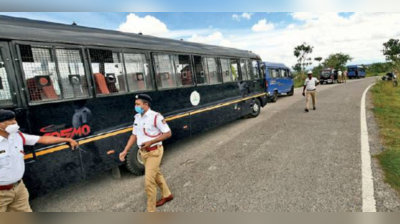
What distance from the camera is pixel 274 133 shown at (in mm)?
6977

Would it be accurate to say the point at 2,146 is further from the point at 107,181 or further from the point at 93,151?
the point at 107,181

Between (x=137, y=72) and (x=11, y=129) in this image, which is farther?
(x=137, y=72)

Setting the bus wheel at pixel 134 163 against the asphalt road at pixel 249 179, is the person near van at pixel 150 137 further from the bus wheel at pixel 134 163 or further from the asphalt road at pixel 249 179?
the bus wheel at pixel 134 163

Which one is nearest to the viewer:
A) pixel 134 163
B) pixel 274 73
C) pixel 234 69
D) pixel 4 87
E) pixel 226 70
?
pixel 4 87

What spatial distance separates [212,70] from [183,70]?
1.35 meters

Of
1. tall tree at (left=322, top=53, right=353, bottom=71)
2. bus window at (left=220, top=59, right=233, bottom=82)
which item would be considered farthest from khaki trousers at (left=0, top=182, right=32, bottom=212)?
tall tree at (left=322, top=53, right=353, bottom=71)

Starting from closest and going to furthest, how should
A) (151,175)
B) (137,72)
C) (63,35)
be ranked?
1. (151,175)
2. (63,35)
3. (137,72)

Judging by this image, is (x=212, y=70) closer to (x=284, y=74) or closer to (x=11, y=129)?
(x=11, y=129)

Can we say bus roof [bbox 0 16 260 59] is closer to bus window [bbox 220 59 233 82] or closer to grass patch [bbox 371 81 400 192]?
bus window [bbox 220 59 233 82]

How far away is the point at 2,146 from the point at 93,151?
166 centimetres

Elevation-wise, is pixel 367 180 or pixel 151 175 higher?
pixel 151 175

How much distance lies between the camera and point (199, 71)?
21.3ft

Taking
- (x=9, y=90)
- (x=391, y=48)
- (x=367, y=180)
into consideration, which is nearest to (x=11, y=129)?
(x=9, y=90)

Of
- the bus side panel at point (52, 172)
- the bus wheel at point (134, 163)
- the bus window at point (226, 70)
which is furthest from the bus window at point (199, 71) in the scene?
the bus side panel at point (52, 172)
